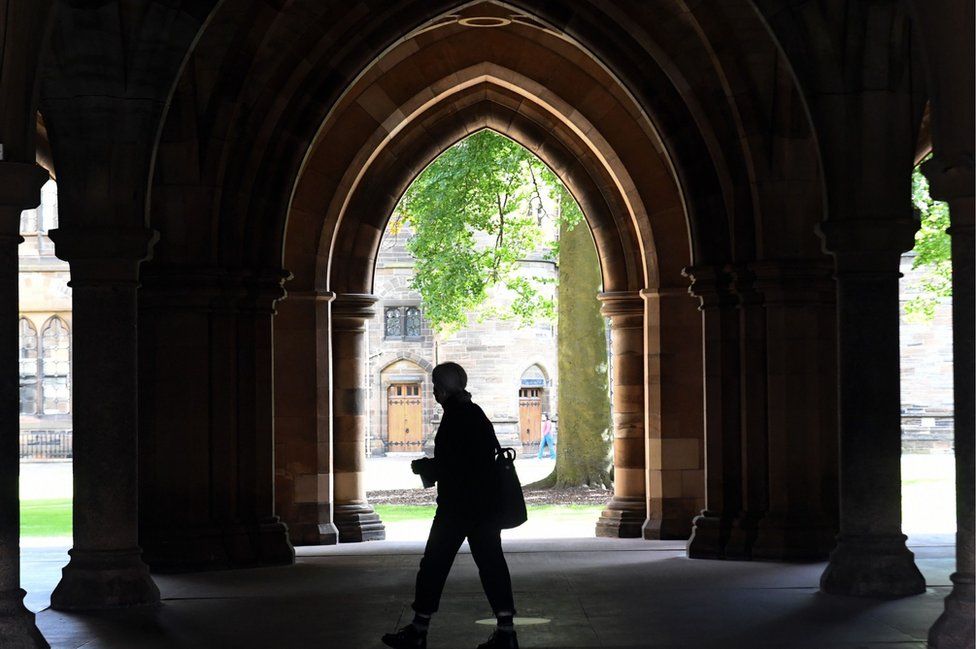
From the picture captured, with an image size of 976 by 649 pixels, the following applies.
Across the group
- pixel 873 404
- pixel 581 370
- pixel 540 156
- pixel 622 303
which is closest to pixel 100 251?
pixel 873 404

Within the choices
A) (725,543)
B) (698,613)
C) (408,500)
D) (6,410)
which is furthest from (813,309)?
(408,500)

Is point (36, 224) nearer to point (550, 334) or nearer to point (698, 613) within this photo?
point (550, 334)

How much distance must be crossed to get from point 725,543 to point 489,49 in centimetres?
656

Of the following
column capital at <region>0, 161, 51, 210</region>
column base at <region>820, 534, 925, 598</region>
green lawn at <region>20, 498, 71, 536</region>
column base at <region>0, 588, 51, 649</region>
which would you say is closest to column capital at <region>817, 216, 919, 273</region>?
column base at <region>820, 534, 925, 598</region>

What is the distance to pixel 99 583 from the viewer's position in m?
8.99

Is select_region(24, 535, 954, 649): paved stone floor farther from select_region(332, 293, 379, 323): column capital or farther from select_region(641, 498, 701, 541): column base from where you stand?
select_region(332, 293, 379, 323): column capital

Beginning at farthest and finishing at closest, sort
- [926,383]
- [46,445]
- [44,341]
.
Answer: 1. [44,341]
2. [46,445]
3. [926,383]

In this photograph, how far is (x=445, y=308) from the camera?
25.9 meters

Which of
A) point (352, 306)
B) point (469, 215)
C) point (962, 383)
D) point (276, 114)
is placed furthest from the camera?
point (469, 215)

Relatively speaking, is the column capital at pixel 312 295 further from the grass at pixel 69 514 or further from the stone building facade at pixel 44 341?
the stone building facade at pixel 44 341

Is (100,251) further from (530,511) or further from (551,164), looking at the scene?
(530,511)

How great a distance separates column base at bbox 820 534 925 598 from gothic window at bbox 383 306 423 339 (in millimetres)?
33897

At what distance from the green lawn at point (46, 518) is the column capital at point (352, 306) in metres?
4.18

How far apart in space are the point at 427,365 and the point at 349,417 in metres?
25.7
